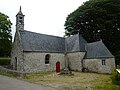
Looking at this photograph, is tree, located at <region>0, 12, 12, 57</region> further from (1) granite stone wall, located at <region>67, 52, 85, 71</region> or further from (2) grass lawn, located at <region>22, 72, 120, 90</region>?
(2) grass lawn, located at <region>22, 72, 120, 90</region>

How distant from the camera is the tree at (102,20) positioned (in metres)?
31.0

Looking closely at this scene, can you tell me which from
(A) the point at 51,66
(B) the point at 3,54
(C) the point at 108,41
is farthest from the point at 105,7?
(B) the point at 3,54

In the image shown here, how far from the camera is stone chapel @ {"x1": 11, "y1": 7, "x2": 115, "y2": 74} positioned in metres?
23.8

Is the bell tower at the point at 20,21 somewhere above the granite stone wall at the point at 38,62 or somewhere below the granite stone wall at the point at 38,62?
above

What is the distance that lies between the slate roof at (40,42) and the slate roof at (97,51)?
17.9 ft

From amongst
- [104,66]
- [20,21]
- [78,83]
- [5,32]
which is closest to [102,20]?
[104,66]

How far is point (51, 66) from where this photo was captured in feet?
88.6

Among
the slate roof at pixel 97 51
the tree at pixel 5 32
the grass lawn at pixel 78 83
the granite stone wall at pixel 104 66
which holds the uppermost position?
the tree at pixel 5 32

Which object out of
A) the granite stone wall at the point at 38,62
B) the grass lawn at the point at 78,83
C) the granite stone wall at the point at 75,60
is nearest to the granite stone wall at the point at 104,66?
the granite stone wall at the point at 75,60

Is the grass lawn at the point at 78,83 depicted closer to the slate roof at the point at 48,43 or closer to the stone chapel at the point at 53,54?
the stone chapel at the point at 53,54

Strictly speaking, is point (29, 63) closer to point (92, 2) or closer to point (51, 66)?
point (51, 66)

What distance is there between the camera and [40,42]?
26984 millimetres

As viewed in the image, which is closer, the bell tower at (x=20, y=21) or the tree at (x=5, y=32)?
the bell tower at (x=20, y=21)

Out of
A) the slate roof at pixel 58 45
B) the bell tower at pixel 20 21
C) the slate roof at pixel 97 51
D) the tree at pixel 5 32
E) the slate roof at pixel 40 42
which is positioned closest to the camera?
the slate roof at pixel 97 51
